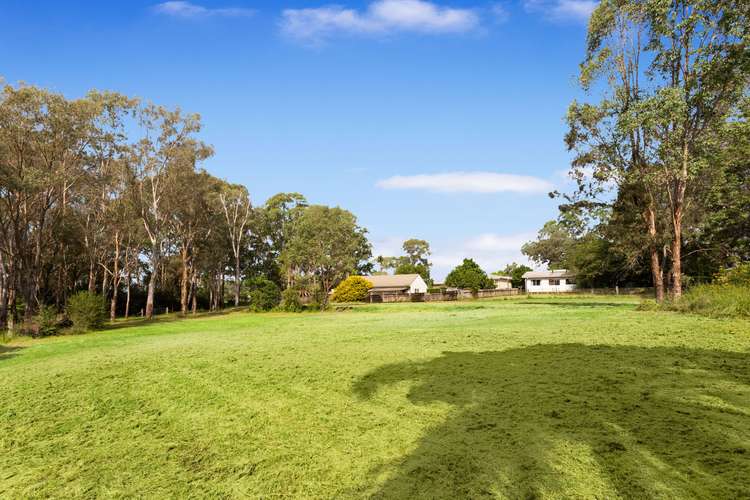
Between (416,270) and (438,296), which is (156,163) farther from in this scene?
(416,270)

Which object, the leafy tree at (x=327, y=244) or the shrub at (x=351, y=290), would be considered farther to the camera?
the shrub at (x=351, y=290)

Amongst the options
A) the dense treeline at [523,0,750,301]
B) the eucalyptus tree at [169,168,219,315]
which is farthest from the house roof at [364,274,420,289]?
the dense treeline at [523,0,750,301]

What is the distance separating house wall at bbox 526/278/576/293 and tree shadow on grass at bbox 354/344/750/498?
195 ft

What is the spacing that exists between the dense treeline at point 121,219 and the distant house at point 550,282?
27311 mm

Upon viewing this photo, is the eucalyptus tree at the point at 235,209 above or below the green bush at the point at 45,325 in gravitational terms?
above

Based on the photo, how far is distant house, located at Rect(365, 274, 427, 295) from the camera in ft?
204

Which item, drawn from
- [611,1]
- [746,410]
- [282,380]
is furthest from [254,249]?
[746,410]

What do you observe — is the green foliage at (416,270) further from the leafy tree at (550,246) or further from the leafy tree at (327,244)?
the leafy tree at (327,244)

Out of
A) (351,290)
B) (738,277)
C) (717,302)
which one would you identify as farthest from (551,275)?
(717,302)

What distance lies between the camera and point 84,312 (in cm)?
1909

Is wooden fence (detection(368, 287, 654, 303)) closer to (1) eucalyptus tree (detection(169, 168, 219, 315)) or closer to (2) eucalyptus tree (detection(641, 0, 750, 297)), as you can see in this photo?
(1) eucalyptus tree (detection(169, 168, 219, 315))

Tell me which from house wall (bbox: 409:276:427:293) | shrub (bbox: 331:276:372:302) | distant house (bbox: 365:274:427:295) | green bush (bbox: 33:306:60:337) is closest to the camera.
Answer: green bush (bbox: 33:306:60:337)

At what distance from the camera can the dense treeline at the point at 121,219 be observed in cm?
2120

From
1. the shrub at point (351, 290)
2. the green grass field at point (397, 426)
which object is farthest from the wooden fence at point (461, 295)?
the green grass field at point (397, 426)
